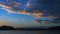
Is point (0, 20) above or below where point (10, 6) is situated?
below

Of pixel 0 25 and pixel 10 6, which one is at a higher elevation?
pixel 10 6

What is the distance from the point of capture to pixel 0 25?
1609mm

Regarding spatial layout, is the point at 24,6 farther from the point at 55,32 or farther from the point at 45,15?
the point at 55,32

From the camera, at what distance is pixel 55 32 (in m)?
1.63

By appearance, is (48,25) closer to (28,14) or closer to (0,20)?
(28,14)

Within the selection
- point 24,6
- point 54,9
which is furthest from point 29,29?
A: point 54,9

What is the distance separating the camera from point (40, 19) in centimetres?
164

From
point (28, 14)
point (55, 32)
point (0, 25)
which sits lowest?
point (55, 32)

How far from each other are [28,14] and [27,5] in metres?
0.12

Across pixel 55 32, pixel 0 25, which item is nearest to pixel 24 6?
pixel 0 25

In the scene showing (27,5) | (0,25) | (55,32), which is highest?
(27,5)

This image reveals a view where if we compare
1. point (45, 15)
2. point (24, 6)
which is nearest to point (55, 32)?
point (45, 15)

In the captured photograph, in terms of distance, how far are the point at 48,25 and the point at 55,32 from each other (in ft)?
0.44

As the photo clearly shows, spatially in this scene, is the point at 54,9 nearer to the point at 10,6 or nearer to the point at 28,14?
the point at 28,14
